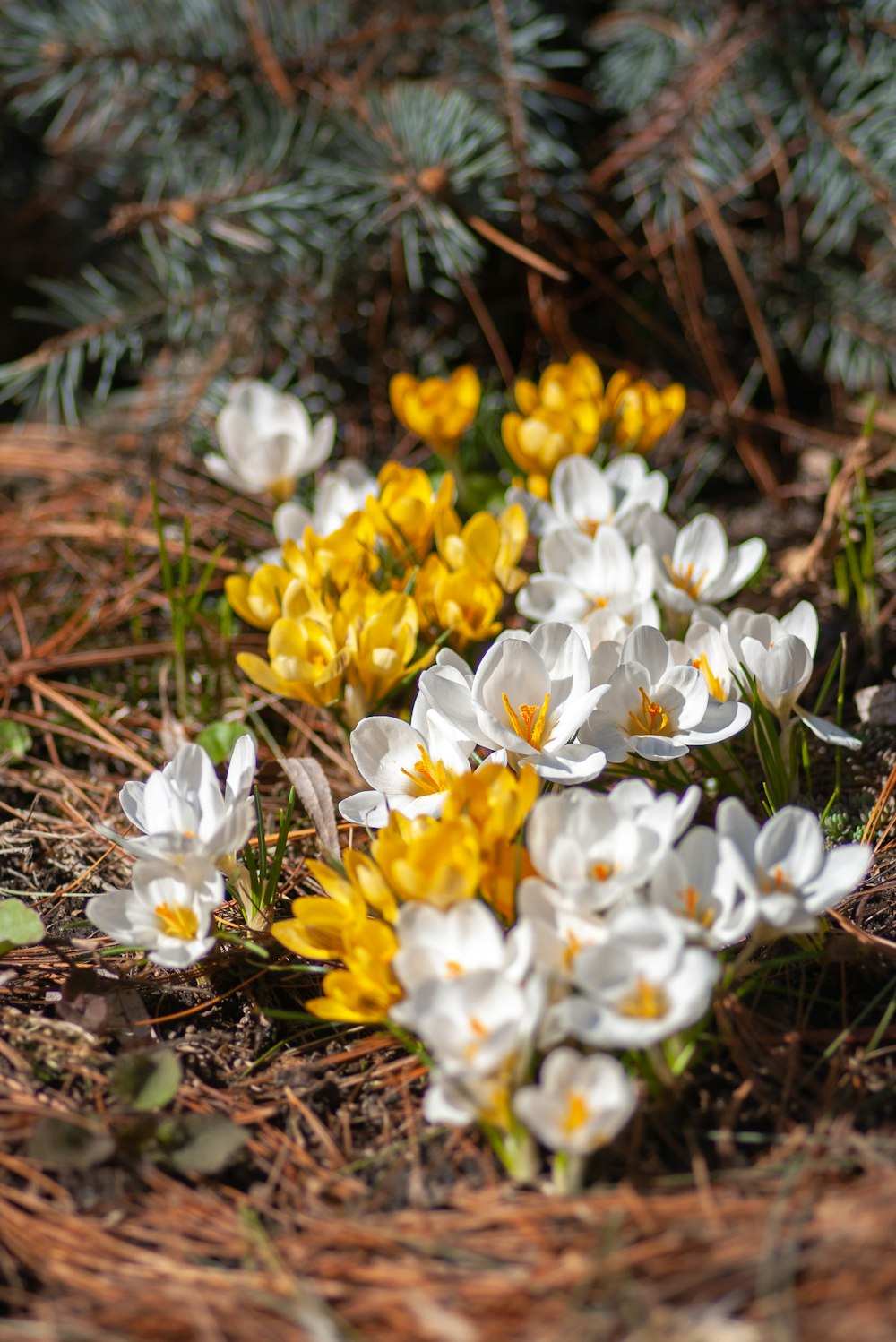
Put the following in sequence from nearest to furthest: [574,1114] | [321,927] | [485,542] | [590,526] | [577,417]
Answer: [574,1114] < [321,927] < [485,542] < [590,526] < [577,417]

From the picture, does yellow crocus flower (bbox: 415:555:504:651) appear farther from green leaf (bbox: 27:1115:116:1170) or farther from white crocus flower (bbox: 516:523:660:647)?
green leaf (bbox: 27:1115:116:1170)

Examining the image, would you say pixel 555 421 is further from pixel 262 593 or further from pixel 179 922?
pixel 179 922

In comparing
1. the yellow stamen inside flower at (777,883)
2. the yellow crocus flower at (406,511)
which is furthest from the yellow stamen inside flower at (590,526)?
the yellow stamen inside flower at (777,883)

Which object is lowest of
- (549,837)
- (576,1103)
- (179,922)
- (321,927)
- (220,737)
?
(220,737)

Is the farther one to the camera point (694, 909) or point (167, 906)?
point (167, 906)

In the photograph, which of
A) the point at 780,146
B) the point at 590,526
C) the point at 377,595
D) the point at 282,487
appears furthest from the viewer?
the point at 780,146

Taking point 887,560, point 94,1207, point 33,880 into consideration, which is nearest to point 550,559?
point 887,560

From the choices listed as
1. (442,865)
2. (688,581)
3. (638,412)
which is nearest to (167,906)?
(442,865)
